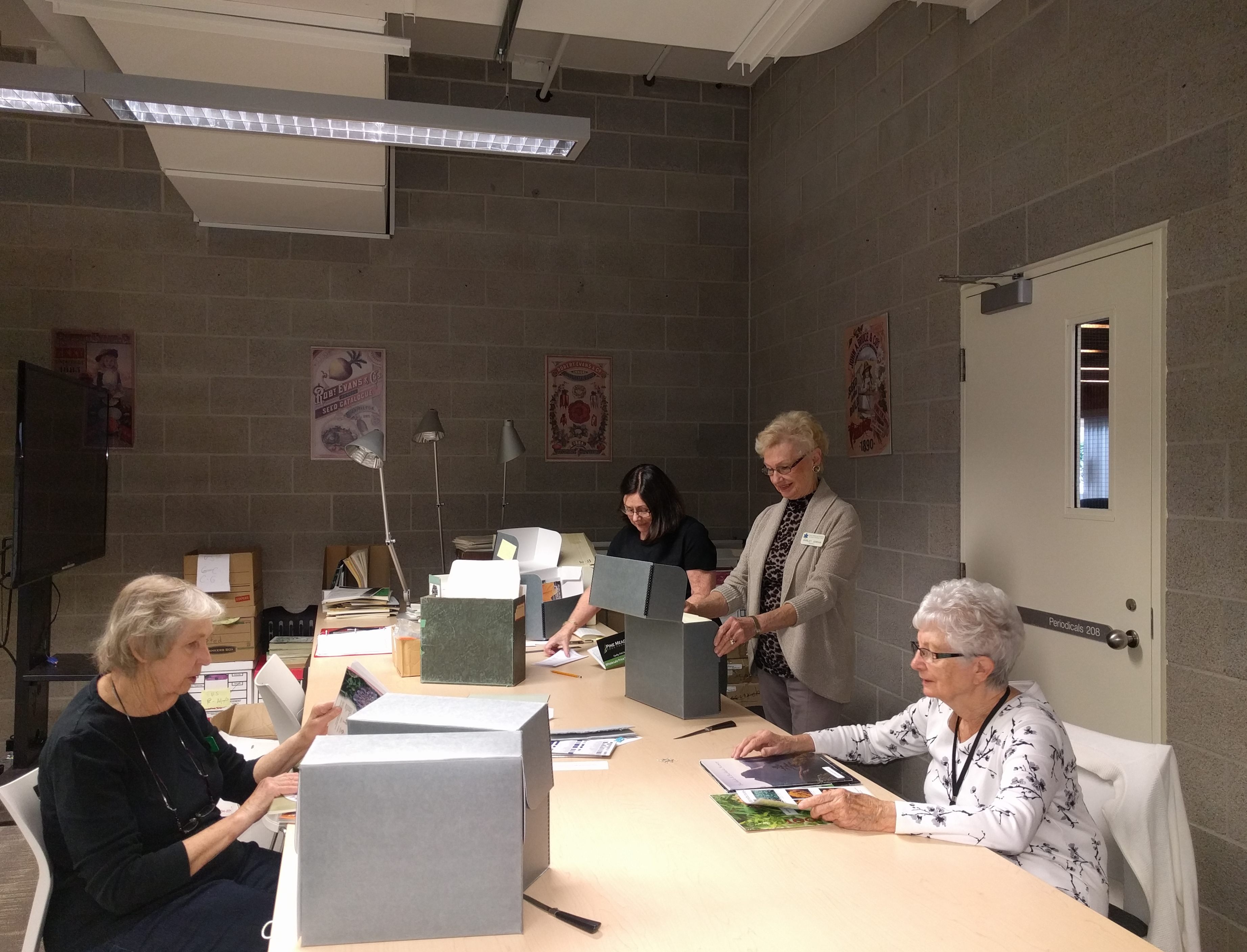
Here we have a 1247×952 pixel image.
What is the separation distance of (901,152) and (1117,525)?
2056 millimetres

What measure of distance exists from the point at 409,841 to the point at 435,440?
12.5 feet

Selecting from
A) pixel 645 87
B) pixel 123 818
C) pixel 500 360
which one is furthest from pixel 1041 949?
pixel 645 87

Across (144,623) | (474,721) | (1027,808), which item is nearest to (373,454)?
(144,623)

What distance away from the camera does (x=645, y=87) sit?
552cm

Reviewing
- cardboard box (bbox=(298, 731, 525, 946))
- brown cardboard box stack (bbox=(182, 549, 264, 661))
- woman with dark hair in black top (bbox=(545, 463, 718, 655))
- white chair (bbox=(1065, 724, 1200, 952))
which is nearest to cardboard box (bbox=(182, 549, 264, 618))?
brown cardboard box stack (bbox=(182, 549, 264, 661))

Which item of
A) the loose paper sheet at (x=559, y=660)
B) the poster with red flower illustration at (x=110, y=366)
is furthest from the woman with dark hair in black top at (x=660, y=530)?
the poster with red flower illustration at (x=110, y=366)

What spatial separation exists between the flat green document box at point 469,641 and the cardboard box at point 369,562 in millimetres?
2366

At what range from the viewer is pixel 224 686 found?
4.53 meters

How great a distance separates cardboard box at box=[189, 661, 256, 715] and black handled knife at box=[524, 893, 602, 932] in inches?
137

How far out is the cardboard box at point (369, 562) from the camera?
4.96 m

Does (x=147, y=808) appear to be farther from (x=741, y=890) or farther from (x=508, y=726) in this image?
(x=741, y=890)

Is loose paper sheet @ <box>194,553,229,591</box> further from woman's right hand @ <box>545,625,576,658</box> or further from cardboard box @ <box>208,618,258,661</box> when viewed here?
woman's right hand @ <box>545,625,576,658</box>

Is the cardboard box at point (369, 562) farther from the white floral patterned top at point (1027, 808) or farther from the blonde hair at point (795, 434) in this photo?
the white floral patterned top at point (1027, 808)

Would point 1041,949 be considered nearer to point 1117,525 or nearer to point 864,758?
point 864,758
